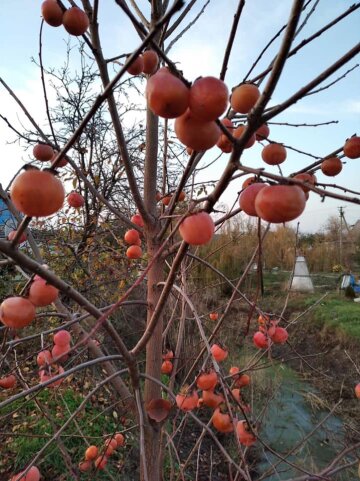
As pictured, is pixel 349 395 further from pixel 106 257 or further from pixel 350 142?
pixel 350 142

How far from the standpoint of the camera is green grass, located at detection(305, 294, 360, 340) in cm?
483

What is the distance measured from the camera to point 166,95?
419mm

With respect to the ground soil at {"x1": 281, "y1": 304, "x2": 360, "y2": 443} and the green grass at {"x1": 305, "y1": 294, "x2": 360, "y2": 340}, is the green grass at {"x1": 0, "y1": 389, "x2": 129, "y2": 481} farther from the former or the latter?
the green grass at {"x1": 305, "y1": 294, "x2": 360, "y2": 340}

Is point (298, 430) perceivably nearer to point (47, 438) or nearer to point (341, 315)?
point (47, 438)

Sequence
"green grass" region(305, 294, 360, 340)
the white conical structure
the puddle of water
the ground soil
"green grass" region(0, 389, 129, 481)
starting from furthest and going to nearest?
the white conical structure, "green grass" region(305, 294, 360, 340), the ground soil, the puddle of water, "green grass" region(0, 389, 129, 481)

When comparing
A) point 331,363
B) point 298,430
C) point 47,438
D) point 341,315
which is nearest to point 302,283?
point 341,315

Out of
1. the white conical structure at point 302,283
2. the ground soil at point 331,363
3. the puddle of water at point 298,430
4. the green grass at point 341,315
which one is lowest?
the puddle of water at point 298,430

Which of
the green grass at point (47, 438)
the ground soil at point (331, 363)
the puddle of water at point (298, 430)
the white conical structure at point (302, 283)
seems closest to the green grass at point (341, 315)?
the ground soil at point (331, 363)

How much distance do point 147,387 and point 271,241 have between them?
9.59m

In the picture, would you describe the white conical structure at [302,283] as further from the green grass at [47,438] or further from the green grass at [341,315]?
the green grass at [47,438]

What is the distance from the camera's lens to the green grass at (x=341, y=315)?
15.9 feet

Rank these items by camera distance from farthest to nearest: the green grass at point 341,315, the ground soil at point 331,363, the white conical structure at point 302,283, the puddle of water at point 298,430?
the white conical structure at point 302,283 → the green grass at point 341,315 → the ground soil at point 331,363 → the puddle of water at point 298,430

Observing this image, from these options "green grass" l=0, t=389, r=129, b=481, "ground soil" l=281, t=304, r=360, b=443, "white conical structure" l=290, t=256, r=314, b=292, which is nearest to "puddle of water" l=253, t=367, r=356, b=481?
"ground soil" l=281, t=304, r=360, b=443

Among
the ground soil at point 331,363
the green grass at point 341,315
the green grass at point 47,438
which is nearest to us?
the green grass at point 47,438
